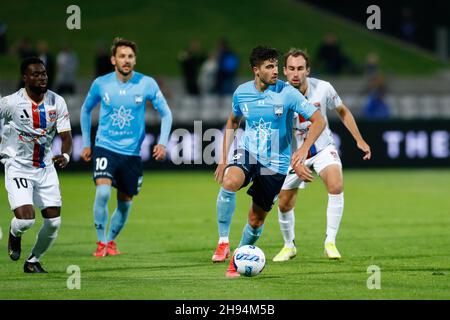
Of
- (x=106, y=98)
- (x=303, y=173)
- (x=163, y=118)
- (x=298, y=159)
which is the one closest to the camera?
(x=303, y=173)

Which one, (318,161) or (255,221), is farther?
Answer: (318,161)

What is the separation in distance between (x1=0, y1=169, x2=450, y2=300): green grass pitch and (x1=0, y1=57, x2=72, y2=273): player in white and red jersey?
50 centimetres

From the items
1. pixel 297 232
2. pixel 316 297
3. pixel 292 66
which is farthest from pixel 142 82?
pixel 316 297

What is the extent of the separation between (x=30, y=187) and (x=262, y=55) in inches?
105

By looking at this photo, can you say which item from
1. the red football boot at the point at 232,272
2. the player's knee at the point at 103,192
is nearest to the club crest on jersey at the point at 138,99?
the player's knee at the point at 103,192

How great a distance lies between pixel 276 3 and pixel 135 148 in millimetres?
33285

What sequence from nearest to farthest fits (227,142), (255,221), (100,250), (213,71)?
(255,221) → (227,142) → (100,250) → (213,71)

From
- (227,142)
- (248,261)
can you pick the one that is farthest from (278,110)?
(248,261)

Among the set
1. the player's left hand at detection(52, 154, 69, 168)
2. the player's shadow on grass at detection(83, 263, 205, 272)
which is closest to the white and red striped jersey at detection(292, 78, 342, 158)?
the player's shadow on grass at detection(83, 263, 205, 272)

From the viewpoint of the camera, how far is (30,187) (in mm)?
11086

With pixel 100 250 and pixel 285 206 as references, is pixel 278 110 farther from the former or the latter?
pixel 100 250

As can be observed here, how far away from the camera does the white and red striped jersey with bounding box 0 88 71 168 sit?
11047mm

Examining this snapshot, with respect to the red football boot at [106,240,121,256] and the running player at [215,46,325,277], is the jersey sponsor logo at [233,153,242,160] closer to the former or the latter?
the running player at [215,46,325,277]

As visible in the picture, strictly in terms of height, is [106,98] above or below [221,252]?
above
